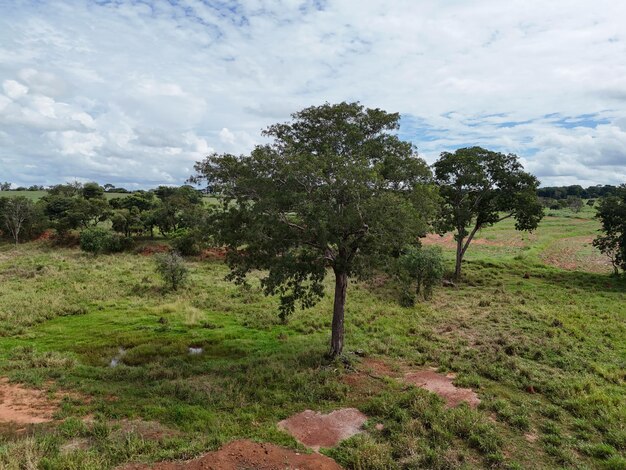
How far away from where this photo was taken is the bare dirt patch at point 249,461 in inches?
368

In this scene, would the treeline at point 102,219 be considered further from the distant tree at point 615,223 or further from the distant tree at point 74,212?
the distant tree at point 615,223

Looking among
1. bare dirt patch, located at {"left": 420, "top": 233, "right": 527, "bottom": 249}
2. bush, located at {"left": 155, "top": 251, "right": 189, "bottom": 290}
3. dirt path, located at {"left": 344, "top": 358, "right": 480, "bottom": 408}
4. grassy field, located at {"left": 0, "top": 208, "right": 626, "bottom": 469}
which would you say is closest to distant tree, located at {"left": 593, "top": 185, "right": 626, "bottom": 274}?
grassy field, located at {"left": 0, "top": 208, "right": 626, "bottom": 469}

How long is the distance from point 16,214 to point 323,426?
183 ft

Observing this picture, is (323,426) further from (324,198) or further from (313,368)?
(324,198)

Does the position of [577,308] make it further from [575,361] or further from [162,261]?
[162,261]

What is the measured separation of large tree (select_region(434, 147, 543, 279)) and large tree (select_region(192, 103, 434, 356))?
62.1 feet

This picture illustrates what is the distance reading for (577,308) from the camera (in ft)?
88.7

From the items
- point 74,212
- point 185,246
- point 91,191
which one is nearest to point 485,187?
point 185,246

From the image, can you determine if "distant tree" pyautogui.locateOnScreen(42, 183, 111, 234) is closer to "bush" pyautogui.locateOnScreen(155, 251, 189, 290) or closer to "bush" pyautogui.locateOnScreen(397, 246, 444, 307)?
"bush" pyautogui.locateOnScreen(155, 251, 189, 290)

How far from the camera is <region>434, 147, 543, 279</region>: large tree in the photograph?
34.0 m

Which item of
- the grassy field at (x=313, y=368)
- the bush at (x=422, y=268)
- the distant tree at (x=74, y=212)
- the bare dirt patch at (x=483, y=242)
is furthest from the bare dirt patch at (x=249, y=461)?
the distant tree at (x=74, y=212)

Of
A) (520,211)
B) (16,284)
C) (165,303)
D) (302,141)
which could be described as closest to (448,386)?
(302,141)

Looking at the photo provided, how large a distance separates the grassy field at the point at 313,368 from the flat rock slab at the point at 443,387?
0.61 meters

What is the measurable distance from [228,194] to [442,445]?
11.6 m
